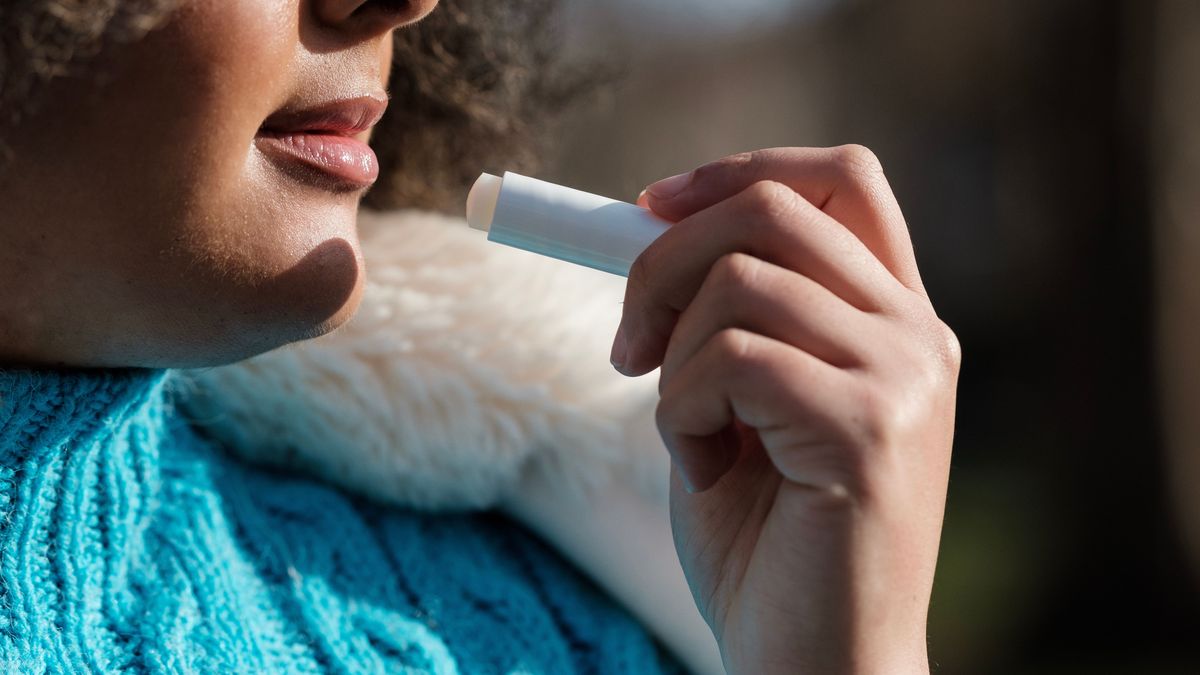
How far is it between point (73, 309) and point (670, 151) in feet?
14.0

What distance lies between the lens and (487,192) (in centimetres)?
76

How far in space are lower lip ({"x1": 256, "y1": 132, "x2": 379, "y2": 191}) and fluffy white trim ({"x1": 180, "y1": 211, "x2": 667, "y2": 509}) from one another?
26 centimetres

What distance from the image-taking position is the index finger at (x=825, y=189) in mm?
792

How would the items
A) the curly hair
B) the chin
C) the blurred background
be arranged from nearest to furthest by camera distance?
the chin, the curly hair, the blurred background

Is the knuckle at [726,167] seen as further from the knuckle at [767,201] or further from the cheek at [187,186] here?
the cheek at [187,186]

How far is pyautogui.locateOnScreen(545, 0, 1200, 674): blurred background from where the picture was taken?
3580 mm

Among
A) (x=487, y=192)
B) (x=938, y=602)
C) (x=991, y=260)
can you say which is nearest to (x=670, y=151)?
(x=991, y=260)

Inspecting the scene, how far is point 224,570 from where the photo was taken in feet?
3.07

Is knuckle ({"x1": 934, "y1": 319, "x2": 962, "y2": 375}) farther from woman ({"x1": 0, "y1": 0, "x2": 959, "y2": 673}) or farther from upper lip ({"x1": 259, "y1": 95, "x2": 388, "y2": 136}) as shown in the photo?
upper lip ({"x1": 259, "y1": 95, "x2": 388, "y2": 136})

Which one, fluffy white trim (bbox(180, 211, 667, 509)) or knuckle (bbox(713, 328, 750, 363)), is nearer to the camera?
knuckle (bbox(713, 328, 750, 363))

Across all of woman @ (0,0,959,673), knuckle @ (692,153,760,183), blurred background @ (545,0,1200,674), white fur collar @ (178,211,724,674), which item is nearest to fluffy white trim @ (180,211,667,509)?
white fur collar @ (178,211,724,674)

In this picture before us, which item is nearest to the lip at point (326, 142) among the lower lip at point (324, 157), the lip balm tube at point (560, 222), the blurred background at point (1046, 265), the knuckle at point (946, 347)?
the lower lip at point (324, 157)

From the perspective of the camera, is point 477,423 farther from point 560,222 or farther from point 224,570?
point 560,222

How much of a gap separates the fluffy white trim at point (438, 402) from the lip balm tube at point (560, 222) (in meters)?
0.35
